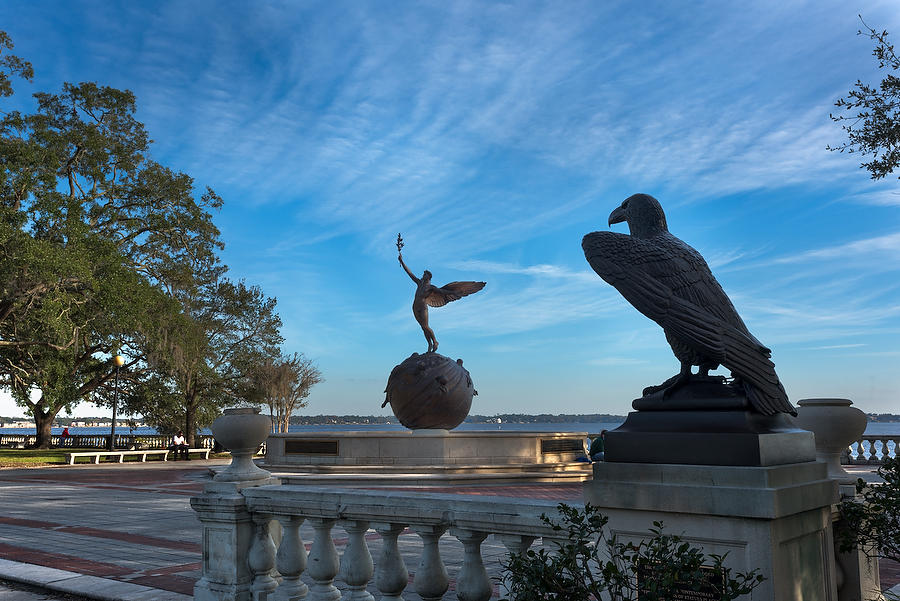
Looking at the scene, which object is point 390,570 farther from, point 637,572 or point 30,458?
point 30,458

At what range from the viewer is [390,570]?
4504mm

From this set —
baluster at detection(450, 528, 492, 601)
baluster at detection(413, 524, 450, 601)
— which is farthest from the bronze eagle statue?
baluster at detection(413, 524, 450, 601)

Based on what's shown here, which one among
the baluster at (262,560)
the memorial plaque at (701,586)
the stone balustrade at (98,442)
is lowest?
the stone balustrade at (98,442)

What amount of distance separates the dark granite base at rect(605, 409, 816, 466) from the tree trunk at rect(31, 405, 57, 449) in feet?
119

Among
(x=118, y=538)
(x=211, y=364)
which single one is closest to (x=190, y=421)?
(x=211, y=364)

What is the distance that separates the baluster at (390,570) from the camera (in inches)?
177

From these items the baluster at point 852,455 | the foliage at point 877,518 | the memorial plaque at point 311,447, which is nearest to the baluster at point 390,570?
the foliage at point 877,518

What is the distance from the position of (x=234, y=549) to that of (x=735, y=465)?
379 cm

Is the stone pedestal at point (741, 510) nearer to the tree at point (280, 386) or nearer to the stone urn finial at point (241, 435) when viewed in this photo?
the stone urn finial at point (241, 435)

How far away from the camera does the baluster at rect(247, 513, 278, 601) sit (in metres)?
5.26

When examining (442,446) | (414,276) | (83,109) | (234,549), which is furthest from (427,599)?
(83,109)

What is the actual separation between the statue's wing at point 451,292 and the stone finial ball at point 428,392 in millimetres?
1924

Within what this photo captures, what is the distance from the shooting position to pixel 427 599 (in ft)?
14.2

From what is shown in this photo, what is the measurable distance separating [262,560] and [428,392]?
533 inches
